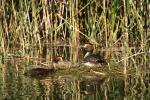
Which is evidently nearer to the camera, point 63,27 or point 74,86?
point 74,86

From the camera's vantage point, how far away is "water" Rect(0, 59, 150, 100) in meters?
5.62

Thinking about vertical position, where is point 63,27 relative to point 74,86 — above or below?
above

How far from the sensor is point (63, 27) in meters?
9.73

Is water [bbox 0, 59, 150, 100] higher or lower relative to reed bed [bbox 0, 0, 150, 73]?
lower

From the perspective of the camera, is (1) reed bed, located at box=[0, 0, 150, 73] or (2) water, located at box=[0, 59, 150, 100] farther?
(1) reed bed, located at box=[0, 0, 150, 73]

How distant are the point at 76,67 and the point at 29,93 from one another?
1419 millimetres

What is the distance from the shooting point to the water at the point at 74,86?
5.62m

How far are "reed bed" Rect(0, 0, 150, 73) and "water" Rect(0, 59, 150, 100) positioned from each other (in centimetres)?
133

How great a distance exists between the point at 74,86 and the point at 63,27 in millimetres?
3699

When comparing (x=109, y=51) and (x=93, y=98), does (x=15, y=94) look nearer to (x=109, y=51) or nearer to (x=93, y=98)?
(x=93, y=98)

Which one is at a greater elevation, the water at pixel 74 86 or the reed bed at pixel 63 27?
the reed bed at pixel 63 27

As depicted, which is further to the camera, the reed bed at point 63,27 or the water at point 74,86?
the reed bed at point 63,27

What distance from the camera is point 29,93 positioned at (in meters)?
5.79

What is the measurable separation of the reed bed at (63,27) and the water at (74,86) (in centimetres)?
133
